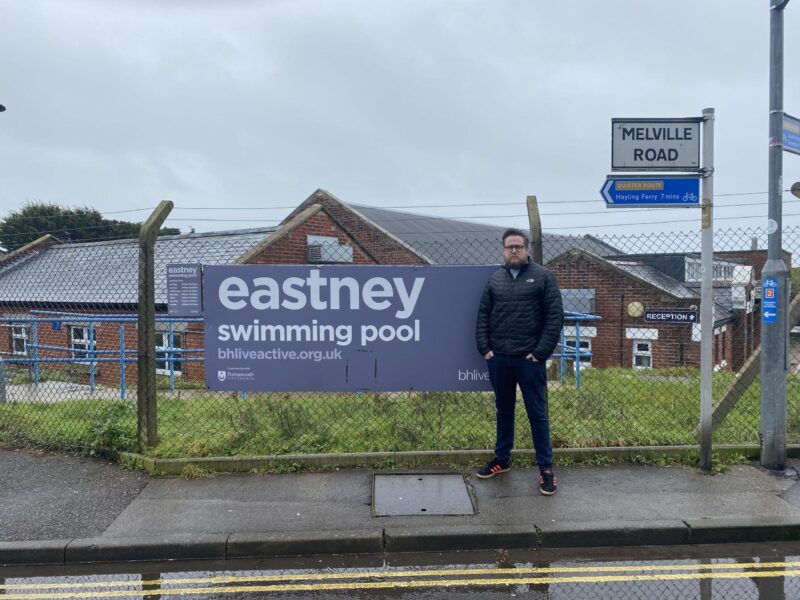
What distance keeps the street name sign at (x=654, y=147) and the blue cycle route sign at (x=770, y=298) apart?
113cm

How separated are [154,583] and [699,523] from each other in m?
3.63

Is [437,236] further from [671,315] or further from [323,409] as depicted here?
[323,409]

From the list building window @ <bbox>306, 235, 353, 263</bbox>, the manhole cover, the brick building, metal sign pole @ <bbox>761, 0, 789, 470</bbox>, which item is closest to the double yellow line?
the manhole cover

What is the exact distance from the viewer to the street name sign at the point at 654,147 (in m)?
5.34

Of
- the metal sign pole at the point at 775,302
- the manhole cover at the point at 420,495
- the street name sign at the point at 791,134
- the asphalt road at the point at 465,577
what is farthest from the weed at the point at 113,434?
the street name sign at the point at 791,134

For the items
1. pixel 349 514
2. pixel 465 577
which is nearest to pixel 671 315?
pixel 349 514

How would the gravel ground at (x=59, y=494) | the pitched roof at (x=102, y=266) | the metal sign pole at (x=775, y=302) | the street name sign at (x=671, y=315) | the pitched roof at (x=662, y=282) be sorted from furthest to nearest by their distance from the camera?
the pitched roof at (x=662, y=282), the street name sign at (x=671, y=315), the pitched roof at (x=102, y=266), the metal sign pole at (x=775, y=302), the gravel ground at (x=59, y=494)

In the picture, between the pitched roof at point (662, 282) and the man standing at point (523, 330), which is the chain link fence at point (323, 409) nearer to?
the man standing at point (523, 330)

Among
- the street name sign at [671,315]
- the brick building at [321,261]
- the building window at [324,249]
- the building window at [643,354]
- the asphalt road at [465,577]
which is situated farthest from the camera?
the building window at [643,354]

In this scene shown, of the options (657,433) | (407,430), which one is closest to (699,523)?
(657,433)

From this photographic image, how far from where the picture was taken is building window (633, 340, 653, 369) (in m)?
23.5

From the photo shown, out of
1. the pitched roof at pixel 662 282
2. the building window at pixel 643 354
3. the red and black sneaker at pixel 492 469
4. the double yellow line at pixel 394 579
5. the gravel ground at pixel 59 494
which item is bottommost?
the building window at pixel 643 354

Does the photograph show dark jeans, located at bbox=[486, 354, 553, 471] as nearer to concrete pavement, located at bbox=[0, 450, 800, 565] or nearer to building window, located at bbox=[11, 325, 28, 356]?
concrete pavement, located at bbox=[0, 450, 800, 565]

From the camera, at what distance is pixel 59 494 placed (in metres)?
5.09
